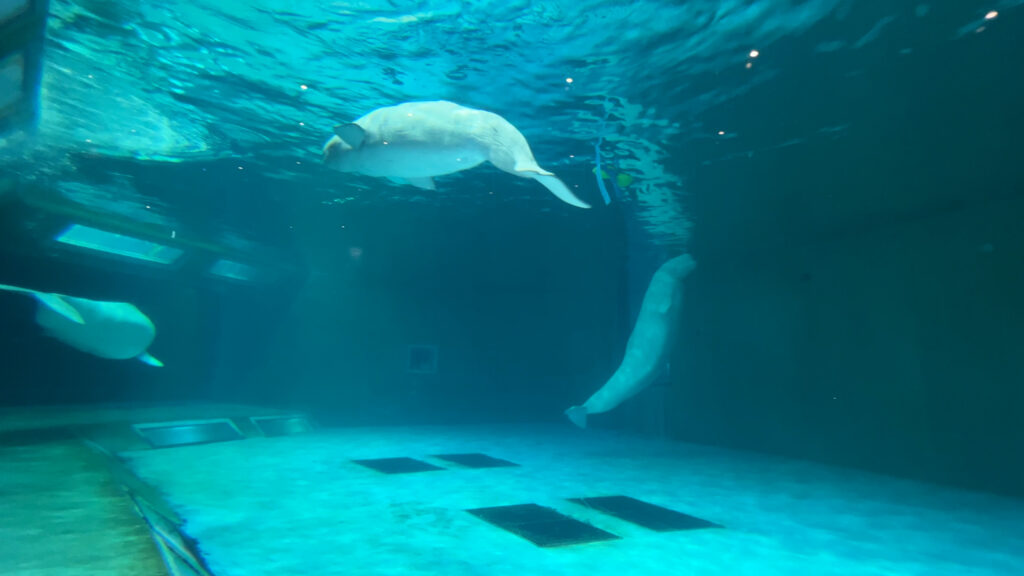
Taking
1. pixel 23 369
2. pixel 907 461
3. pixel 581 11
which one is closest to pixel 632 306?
pixel 907 461

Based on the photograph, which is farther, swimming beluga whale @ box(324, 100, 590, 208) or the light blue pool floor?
the light blue pool floor

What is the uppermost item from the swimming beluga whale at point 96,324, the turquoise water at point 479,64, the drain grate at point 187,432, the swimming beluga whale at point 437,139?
the turquoise water at point 479,64

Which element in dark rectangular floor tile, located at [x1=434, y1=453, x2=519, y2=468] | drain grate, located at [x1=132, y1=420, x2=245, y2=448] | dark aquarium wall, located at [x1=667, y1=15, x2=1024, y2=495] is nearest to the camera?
dark aquarium wall, located at [x1=667, y1=15, x2=1024, y2=495]

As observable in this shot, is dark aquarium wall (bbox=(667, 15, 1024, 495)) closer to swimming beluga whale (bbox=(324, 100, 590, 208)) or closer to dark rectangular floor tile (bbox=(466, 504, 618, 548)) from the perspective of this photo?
swimming beluga whale (bbox=(324, 100, 590, 208))

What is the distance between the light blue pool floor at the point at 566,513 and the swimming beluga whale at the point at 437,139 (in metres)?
4.11

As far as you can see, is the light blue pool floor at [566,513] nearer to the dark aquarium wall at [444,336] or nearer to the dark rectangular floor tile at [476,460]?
the dark rectangular floor tile at [476,460]

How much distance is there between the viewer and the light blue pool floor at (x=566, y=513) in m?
6.26

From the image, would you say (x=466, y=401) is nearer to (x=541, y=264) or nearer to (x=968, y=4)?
(x=541, y=264)

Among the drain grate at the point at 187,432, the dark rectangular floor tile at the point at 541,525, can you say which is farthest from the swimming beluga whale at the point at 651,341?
the drain grate at the point at 187,432

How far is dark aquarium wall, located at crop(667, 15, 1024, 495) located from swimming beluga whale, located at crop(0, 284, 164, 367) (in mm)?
15833

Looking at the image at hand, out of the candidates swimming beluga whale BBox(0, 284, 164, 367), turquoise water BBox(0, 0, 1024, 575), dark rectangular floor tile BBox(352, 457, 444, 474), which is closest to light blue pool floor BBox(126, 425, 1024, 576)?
turquoise water BBox(0, 0, 1024, 575)

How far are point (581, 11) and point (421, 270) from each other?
17.9 metres

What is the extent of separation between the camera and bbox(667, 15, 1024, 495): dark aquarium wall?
9422 mm

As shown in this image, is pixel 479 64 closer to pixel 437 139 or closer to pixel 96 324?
pixel 437 139
